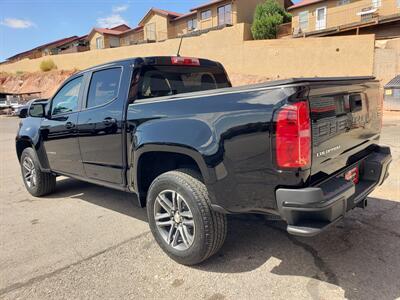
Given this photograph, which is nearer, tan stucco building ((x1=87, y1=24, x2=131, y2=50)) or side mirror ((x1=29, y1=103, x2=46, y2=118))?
side mirror ((x1=29, y1=103, x2=46, y2=118))

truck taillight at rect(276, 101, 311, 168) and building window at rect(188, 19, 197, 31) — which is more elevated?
building window at rect(188, 19, 197, 31)

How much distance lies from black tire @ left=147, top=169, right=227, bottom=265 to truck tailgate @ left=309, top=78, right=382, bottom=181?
93 centimetres

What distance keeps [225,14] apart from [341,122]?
37191 mm

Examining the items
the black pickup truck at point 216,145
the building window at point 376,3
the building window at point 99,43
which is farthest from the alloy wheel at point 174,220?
the building window at point 99,43

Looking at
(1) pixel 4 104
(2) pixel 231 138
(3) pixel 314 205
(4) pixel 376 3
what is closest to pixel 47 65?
(1) pixel 4 104

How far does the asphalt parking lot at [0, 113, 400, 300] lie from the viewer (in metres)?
2.80

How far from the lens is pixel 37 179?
5.43 m

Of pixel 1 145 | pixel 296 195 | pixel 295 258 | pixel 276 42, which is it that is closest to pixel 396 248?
pixel 295 258

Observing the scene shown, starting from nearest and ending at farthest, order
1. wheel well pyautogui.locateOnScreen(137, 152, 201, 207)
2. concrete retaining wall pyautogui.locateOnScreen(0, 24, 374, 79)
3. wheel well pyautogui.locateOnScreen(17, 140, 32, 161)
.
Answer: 1. wheel well pyautogui.locateOnScreen(137, 152, 201, 207)
2. wheel well pyautogui.locateOnScreen(17, 140, 32, 161)
3. concrete retaining wall pyautogui.locateOnScreen(0, 24, 374, 79)

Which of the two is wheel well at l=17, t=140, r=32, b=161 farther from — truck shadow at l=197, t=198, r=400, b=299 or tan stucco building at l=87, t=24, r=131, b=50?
tan stucco building at l=87, t=24, r=131, b=50

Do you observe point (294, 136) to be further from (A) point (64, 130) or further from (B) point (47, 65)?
(B) point (47, 65)

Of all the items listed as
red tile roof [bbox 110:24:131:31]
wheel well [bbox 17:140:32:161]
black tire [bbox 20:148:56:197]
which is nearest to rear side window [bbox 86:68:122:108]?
black tire [bbox 20:148:56:197]

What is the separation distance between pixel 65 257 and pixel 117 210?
131cm

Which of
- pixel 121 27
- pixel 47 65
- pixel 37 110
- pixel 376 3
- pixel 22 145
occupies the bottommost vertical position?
pixel 22 145
